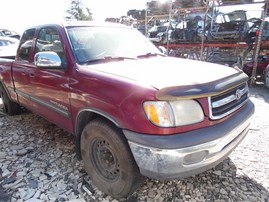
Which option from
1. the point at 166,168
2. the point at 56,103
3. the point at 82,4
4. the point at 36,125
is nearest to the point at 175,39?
the point at 36,125

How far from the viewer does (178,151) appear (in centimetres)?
202

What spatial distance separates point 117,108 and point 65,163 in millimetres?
1521

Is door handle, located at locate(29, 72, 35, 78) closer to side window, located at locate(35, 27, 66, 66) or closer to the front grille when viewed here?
side window, located at locate(35, 27, 66, 66)

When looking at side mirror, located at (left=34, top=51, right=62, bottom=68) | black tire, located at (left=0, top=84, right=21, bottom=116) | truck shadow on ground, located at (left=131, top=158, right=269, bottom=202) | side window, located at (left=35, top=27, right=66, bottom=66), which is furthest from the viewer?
black tire, located at (left=0, top=84, right=21, bottom=116)

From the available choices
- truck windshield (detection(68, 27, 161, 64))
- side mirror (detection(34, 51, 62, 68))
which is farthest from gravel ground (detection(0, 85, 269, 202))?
truck windshield (detection(68, 27, 161, 64))

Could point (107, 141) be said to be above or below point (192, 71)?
below

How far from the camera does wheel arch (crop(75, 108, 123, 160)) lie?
2.32 metres

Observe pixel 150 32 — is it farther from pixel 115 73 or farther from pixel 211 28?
pixel 115 73

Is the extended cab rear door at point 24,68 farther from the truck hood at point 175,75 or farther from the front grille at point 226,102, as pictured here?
the front grille at point 226,102

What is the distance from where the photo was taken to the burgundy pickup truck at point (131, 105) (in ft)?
6.81

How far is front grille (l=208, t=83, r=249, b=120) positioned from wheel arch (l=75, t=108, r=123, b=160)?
2.72 feet

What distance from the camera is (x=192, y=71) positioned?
2623mm

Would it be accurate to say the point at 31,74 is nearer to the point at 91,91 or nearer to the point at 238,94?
the point at 91,91

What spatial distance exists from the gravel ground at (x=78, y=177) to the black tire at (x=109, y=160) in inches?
7.0
